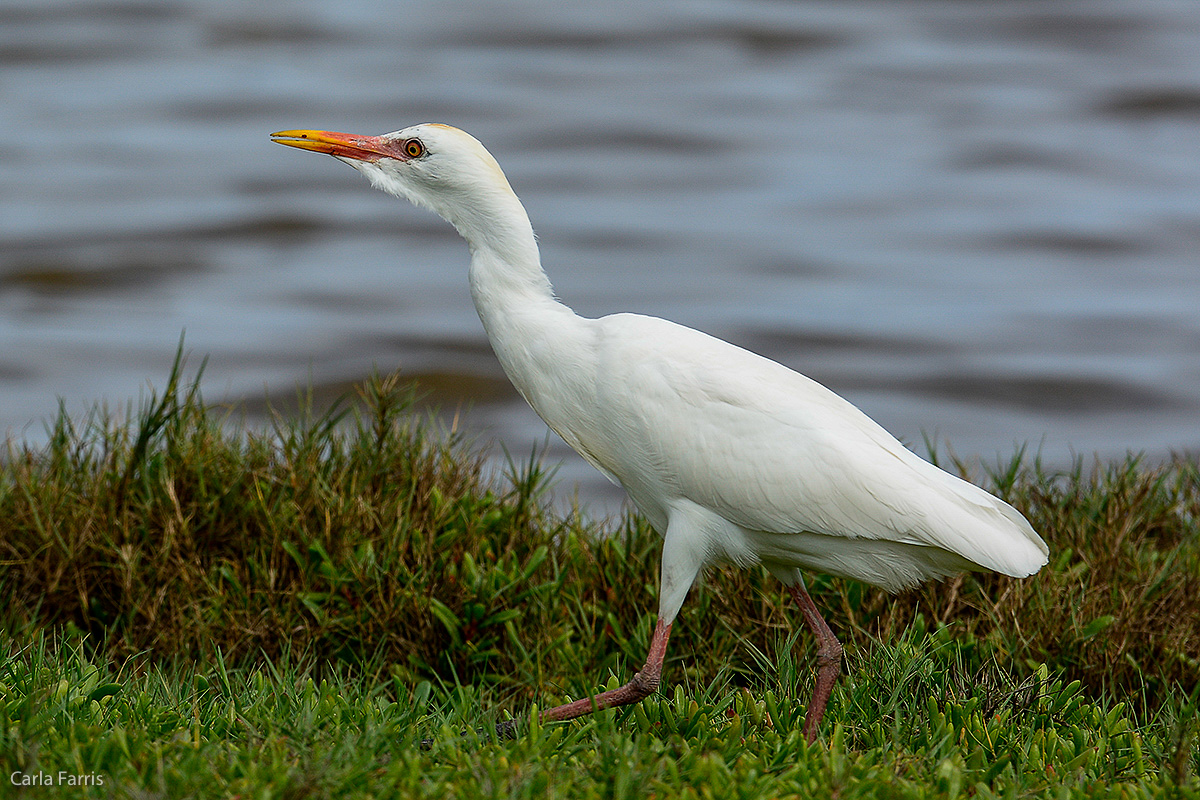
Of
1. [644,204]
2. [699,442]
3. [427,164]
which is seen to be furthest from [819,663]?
[644,204]

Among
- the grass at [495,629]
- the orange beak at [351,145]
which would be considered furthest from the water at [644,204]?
the orange beak at [351,145]

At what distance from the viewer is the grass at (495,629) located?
131 inches

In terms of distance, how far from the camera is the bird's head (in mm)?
4172

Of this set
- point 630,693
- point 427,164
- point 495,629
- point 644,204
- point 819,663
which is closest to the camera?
point 630,693

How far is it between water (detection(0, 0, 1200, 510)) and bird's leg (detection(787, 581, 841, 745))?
11.3 ft

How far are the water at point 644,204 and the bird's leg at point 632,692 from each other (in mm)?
3622

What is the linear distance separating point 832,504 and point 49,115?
13.7 m

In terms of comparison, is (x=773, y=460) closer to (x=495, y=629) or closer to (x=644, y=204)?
(x=495, y=629)

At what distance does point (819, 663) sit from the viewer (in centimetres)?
405

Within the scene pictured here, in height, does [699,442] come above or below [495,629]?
above

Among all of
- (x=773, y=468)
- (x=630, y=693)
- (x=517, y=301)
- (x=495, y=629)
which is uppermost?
(x=517, y=301)

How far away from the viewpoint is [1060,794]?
3.11 metres

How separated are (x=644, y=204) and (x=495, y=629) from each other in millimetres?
9069

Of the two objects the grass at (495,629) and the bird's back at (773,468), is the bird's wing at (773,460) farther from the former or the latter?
the grass at (495,629)
